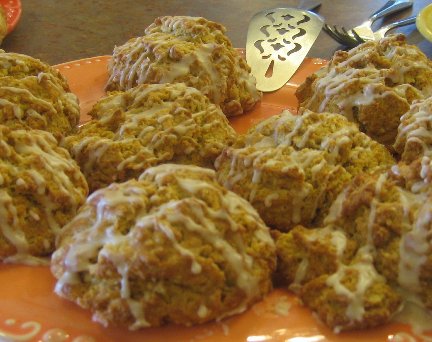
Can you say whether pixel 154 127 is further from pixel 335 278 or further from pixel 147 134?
pixel 335 278

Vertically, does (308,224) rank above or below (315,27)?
below

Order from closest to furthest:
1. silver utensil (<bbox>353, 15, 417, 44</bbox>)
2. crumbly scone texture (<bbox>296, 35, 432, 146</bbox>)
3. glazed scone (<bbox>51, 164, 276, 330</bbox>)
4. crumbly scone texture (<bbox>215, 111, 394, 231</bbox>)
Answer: glazed scone (<bbox>51, 164, 276, 330</bbox>) → crumbly scone texture (<bbox>215, 111, 394, 231</bbox>) → crumbly scone texture (<bbox>296, 35, 432, 146</bbox>) → silver utensil (<bbox>353, 15, 417, 44</bbox>)

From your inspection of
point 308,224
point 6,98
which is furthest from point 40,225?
point 308,224

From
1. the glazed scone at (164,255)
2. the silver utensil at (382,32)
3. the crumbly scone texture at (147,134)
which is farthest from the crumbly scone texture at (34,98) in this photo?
the silver utensil at (382,32)

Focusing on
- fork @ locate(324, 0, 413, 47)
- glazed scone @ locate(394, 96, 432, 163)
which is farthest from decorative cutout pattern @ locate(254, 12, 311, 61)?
glazed scone @ locate(394, 96, 432, 163)

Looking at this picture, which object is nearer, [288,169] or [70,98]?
[288,169]

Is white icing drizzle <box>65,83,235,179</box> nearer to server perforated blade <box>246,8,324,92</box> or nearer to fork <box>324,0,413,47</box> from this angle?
server perforated blade <box>246,8,324,92</box>

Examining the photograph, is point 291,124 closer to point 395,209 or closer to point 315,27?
point 395,209
